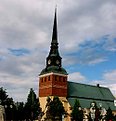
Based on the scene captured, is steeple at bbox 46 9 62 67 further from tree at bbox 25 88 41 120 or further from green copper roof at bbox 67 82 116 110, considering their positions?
green copper roof at bbox 67 82 116 110

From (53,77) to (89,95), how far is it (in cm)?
2069

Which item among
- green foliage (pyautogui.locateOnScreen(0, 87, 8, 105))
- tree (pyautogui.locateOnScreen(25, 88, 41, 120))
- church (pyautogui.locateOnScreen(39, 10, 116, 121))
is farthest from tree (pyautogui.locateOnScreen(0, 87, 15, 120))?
church (pyautogui.locateOnScreen(39, 10, 116, 121))

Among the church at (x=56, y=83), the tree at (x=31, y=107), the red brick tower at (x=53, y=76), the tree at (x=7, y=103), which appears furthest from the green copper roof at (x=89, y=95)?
the tree at (x=7, y=103)

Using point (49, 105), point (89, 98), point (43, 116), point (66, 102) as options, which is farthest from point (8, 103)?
point (89, 98)

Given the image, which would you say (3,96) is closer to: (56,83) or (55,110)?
(55,110)

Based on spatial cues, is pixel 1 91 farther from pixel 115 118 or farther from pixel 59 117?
pixel 115 118

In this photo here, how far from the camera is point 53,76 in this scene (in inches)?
3455

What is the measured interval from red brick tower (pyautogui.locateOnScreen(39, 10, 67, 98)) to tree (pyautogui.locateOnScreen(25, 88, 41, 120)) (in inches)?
292

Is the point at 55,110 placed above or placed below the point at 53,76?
below

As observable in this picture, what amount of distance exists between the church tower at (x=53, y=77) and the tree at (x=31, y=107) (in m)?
7.43

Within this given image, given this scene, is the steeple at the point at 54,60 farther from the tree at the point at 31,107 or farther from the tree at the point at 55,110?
the tree at the point at 55,110

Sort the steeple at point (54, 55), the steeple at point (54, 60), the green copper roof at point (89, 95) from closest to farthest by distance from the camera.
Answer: the steeple at point (54, 60) < the steeple at point (54, 55) < the green copper roof at point (89, 95)

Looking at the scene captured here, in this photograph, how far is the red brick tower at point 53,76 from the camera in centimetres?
8806

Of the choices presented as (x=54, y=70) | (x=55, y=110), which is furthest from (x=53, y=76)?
(x=55, y=110)
